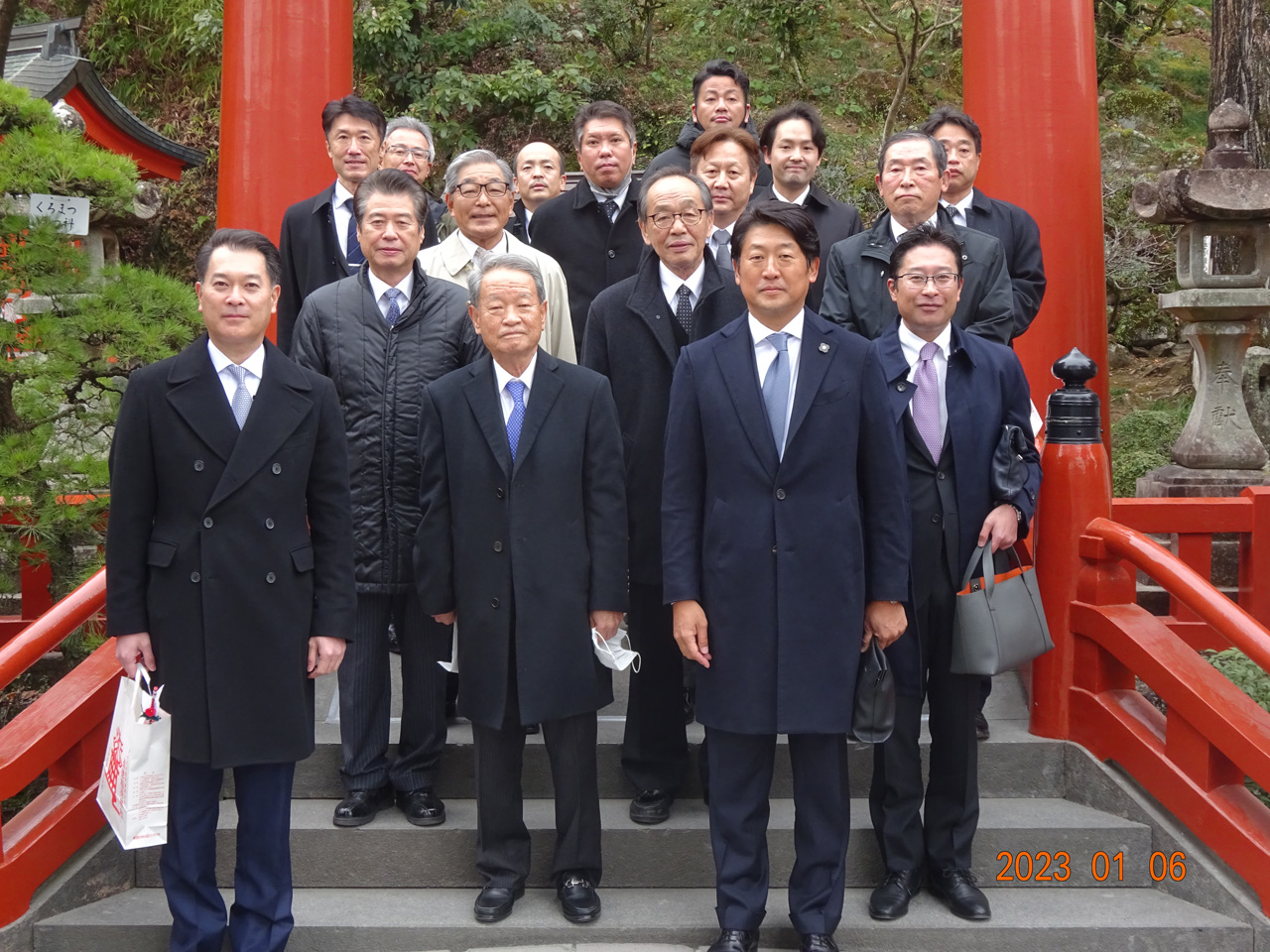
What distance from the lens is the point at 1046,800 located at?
4102mm

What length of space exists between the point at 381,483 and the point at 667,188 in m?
1.28

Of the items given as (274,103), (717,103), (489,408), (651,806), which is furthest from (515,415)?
(274,103)

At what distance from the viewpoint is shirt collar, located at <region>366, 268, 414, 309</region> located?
385 centimetres

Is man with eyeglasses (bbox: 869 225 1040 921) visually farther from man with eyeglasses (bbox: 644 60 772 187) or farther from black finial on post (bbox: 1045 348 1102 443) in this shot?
man with eyeglasses (bbox: 644 60 772 187)

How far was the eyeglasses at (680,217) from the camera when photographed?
3.73 m

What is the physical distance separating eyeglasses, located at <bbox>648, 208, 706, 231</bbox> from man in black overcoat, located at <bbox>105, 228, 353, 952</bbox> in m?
1.19

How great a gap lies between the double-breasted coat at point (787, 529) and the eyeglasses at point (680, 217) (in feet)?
1.98

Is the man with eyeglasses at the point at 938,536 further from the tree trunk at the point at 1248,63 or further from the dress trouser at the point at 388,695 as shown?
the tree trunk at the point at 1248,63

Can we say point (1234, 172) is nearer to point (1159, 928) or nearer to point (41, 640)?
point (1159, 928)

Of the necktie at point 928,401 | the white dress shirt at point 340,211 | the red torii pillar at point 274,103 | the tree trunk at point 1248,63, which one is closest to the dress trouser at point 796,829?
the necktie at point 928,401

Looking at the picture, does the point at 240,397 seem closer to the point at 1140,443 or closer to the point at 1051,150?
the point at 1051,150

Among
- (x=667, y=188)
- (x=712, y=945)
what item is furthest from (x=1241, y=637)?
(x=667, y=188)

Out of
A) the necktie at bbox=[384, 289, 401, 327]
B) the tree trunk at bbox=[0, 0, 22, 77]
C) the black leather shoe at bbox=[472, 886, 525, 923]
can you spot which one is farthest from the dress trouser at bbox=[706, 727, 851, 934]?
the tree trunk at bbox=[0, 0, 22, 77]

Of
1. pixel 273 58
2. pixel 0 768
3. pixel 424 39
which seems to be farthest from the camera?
pixel 424 39
